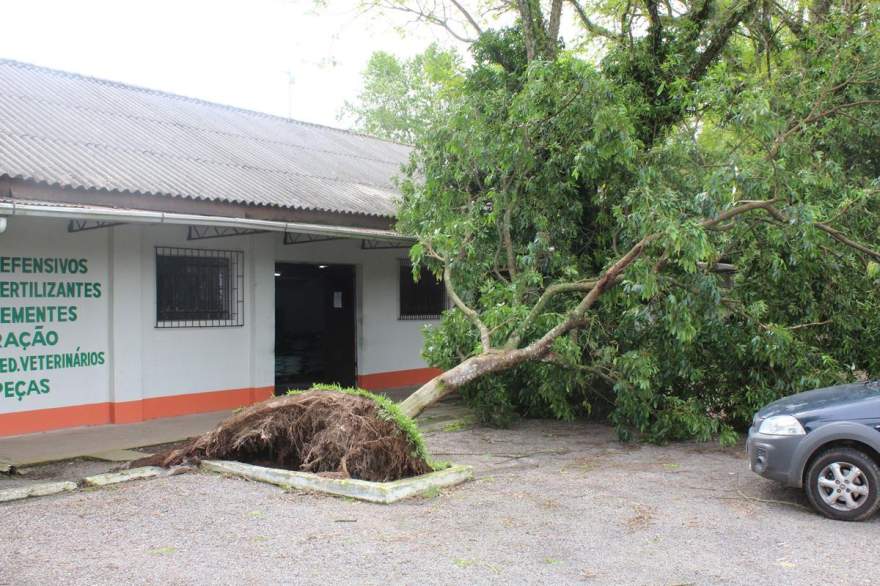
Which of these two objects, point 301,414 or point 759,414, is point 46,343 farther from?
point 759,414

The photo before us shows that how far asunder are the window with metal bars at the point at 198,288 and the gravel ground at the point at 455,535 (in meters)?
4.24

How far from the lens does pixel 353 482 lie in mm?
6676

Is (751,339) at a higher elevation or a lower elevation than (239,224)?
lower

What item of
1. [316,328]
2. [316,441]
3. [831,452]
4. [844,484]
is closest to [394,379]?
[316,328]

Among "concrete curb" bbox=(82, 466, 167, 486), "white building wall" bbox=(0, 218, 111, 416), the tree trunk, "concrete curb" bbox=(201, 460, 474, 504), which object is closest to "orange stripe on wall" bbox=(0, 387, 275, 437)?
"white building wall" bbox=(0, 218, 111, 416)

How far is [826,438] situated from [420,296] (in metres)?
9.88

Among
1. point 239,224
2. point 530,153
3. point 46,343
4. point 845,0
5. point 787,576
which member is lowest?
point 787,576

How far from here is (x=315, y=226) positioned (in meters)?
10.8

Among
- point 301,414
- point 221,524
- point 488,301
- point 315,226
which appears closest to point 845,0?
point 488,301

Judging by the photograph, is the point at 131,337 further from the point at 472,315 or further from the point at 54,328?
the point at 472,315

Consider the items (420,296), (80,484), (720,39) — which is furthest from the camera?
(420,296)

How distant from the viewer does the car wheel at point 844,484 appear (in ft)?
20.3

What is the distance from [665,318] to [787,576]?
3.91 m

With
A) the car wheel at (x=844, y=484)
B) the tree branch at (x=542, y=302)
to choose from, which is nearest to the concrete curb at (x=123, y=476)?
the tree branch at (x=542, y=302)
